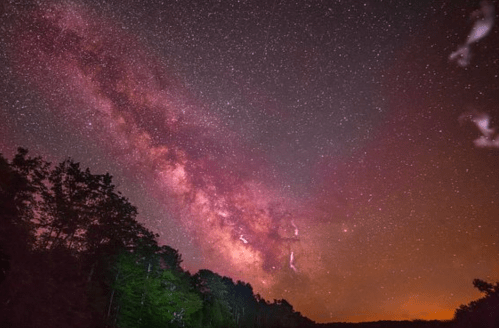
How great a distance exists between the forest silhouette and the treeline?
0.06 metres

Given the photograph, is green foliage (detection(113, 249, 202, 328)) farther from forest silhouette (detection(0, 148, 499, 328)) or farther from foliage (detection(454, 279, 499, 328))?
foliage (detection(454, 279, 499, 328))

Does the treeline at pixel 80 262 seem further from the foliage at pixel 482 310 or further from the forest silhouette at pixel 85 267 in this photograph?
the foliage at pixel 482 310

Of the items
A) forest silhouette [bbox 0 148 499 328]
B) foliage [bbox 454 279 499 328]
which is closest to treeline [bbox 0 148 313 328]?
forest silhouette [bbox 0 148 499 328]

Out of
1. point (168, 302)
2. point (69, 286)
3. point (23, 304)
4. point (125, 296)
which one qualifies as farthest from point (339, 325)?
point (23, 304)

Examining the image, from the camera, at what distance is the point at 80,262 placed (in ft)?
82.9

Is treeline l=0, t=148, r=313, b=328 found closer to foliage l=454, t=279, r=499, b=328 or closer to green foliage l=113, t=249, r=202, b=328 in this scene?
green foliage l=113, t=249, r=202, b=328

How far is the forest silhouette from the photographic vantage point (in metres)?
16.4

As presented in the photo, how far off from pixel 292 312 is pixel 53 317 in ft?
244

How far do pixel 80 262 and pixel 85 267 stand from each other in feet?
9.87

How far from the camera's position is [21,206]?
1956 centimetres

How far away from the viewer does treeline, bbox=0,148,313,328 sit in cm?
1650

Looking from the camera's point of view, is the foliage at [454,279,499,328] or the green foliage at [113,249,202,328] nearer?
the foliage at [454,279,499,328]

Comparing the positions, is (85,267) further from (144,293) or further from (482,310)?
(482,310)

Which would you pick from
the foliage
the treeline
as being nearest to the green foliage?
the treeline
